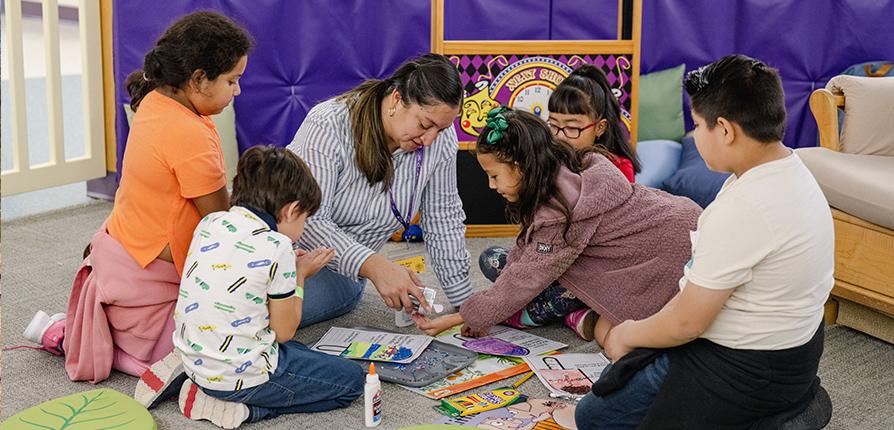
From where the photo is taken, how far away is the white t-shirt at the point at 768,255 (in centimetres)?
159

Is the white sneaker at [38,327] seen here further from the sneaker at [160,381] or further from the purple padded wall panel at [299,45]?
the purple padded wall panel at [299,45]

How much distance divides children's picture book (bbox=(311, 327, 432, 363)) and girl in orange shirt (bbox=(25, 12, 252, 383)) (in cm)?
38

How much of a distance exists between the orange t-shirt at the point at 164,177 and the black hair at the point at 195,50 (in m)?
0.06

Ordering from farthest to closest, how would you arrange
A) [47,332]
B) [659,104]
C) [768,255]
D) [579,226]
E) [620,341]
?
1. [659,104]
2. [47,332]
3. [579,226]
4. [620,341]
5. [768,255]

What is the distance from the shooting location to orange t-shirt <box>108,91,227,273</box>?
211 centimetres

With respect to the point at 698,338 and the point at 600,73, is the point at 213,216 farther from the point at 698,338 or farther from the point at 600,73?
the point at 600,73

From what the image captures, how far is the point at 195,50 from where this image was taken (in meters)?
2.09

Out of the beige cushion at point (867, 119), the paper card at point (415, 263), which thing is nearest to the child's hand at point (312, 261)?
the paper card at point (415, 263)

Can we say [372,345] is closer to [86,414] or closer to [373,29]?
[86,414]

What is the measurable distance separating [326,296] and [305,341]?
0.50 ft

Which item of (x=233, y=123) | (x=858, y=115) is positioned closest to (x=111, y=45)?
(x=233, y=123)

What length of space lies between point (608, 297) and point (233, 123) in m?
1.84

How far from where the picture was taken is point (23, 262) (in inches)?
118

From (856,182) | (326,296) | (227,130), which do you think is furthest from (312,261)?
(227,130)
